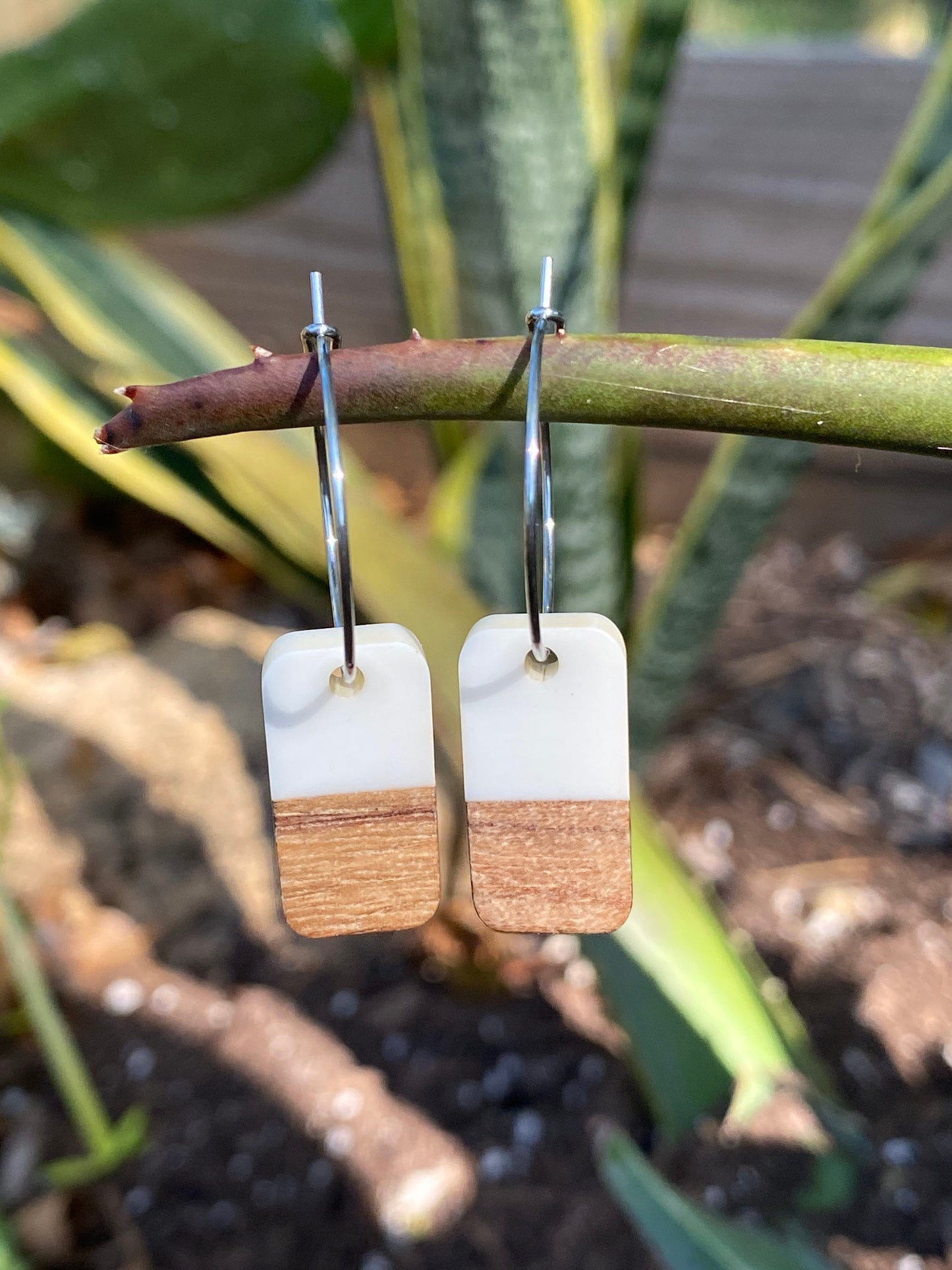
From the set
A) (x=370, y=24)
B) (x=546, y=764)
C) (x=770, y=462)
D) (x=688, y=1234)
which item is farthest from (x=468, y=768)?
Answer: (x=370, y=24)

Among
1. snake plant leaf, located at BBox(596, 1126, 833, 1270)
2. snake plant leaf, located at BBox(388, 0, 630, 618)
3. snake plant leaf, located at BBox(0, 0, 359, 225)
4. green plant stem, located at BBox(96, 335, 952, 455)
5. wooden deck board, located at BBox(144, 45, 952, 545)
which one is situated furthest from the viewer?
wooden deck board, located at BBox(144, 45, 952, 545)

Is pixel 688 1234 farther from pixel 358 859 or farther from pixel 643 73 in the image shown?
pixel 643 73

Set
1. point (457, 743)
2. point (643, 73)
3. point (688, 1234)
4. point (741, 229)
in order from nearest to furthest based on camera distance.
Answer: point (688, 1234) → point (457, 743) → point (643, 73) → point (741, 229)

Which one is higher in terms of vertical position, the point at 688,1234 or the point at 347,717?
the point at 347,717

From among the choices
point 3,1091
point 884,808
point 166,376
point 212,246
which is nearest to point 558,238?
point 166,376

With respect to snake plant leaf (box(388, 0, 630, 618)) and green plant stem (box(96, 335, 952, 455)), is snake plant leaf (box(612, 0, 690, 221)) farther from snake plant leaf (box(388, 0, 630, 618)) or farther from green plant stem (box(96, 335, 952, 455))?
green plant stem (box(96, 335, 952, 455))

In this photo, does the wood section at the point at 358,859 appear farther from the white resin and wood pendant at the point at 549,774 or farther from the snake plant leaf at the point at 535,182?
the snake plant leaf at the point at 535,182

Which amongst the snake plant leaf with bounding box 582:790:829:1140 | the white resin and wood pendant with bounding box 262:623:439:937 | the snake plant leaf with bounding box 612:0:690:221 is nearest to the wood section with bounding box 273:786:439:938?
the white resin and wood pendant with bounding box 262:623:439:937
